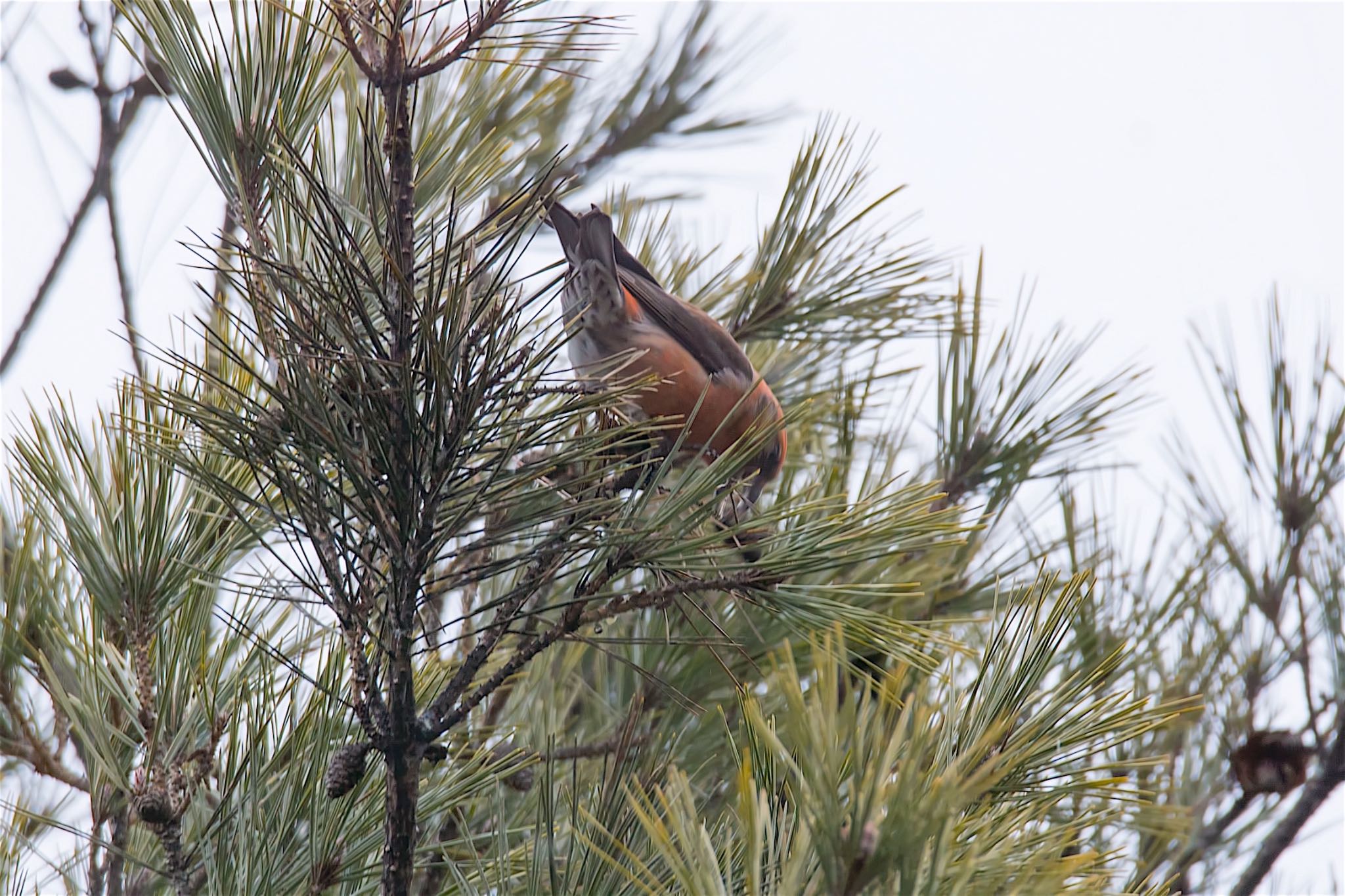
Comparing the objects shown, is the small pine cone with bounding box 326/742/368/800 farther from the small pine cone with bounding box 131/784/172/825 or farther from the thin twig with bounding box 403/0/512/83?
the thin twig with bounding box 403/0/512/83

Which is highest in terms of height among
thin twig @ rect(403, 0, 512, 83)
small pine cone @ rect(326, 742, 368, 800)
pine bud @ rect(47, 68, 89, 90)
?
pine bud @ rect(47, 68, 89, 90)

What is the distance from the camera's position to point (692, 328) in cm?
205

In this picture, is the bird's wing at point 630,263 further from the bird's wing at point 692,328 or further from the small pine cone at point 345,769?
the small pine cone at point 345,769

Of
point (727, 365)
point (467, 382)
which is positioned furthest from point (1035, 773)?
point (727, 365)

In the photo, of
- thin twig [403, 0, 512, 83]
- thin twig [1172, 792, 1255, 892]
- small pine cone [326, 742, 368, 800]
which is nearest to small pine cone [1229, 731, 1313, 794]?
thin twig [1172, 792, 1255, 892]

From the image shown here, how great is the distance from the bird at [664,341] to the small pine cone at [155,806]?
0.88 meters

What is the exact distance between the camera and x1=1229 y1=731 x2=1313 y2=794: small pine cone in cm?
213

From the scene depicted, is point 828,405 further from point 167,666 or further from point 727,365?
point 167,666

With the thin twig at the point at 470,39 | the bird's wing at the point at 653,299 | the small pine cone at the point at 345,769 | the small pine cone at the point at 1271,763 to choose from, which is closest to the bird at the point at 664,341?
the bird's wing at the point at 653,299

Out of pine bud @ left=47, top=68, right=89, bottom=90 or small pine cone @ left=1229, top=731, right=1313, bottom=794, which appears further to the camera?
pine bud @ left=47, top=68, right=89, bottom=90

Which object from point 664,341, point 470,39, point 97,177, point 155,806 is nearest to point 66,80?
point 97,177

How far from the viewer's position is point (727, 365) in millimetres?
2029

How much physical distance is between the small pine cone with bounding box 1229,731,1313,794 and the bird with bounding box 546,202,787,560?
1016mm

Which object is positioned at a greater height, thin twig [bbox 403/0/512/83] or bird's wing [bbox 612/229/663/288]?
bird's wing [bbox 612/229/663/288]
